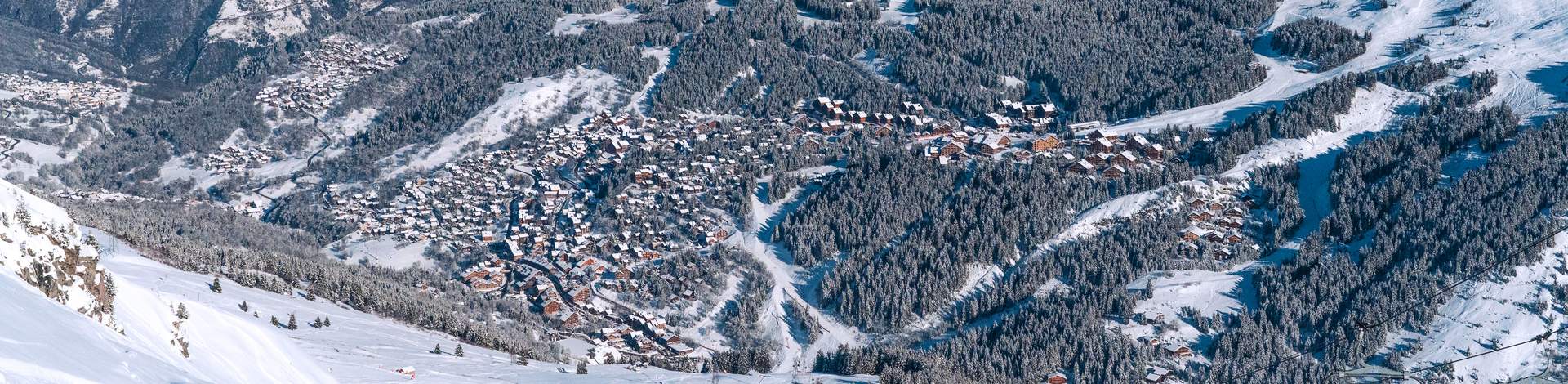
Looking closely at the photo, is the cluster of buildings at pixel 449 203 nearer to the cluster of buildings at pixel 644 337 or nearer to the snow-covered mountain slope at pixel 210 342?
the cluster of buildings at pixel 644 337

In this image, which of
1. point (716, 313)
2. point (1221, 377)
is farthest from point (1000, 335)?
point (716, 313)

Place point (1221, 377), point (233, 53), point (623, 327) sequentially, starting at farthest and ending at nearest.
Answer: point (233, 53) → point (623, 327) → point (1221, 377)

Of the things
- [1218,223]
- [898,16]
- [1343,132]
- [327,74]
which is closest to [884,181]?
[1218,223]

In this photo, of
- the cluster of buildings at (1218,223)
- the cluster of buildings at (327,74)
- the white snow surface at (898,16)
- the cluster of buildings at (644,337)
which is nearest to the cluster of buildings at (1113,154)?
the cluster of buildings at (1218,223)

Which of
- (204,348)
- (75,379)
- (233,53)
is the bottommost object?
(233,53)

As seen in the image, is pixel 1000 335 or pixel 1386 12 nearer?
pixel 1000 335

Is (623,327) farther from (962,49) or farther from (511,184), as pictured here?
(962,49)

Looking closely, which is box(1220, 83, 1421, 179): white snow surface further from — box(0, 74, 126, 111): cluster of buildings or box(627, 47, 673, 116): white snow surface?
box(0, 74, 126, 111): cluster of buildings

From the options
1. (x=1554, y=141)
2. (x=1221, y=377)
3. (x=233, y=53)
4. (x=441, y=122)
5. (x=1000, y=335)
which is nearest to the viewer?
(x=1221, y=377)
